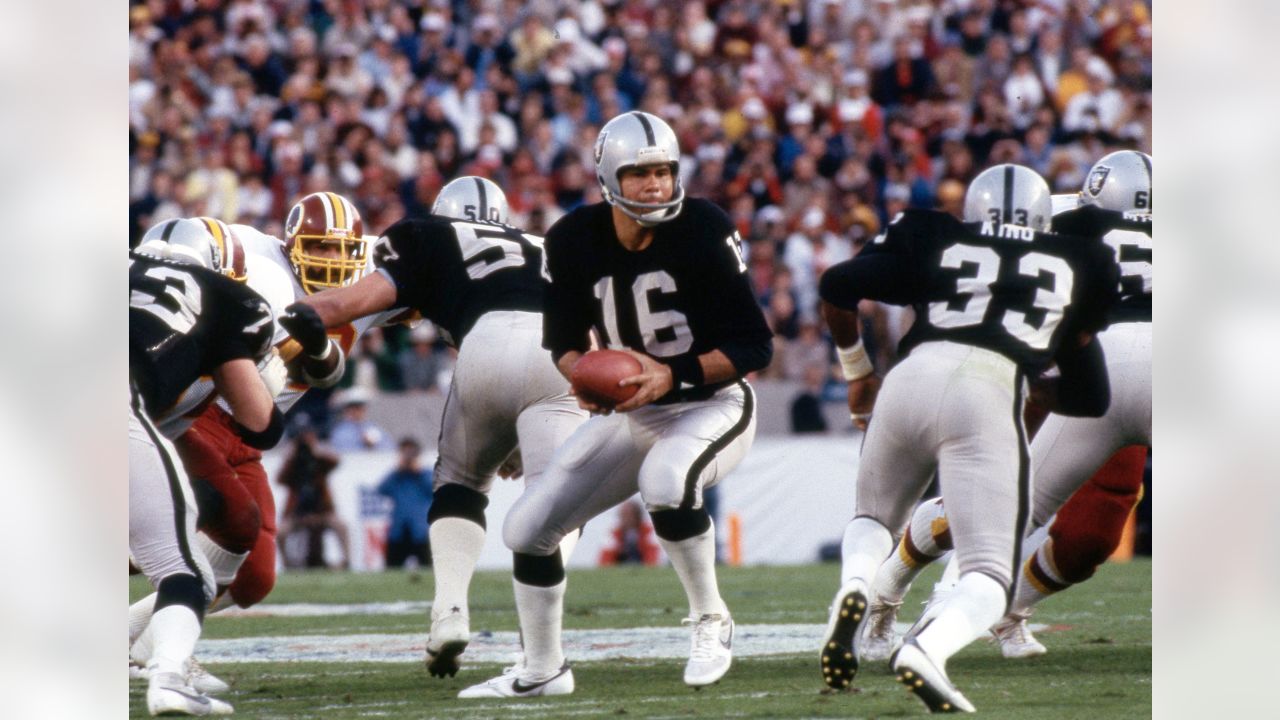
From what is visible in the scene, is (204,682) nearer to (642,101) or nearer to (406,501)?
(406,501)

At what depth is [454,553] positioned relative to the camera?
198 inches

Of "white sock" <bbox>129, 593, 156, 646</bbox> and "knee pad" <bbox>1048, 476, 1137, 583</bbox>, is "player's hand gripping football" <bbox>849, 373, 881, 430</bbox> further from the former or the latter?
"white sock" <bbox>129, 593, 156, 646</bbox>

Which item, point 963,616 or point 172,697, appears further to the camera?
point 172,697

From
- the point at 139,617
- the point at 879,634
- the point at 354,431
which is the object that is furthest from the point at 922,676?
the point at 354,431

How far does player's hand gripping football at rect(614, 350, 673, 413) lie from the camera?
432 cm

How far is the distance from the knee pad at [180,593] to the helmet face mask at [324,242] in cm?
172

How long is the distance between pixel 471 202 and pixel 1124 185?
2098 mm

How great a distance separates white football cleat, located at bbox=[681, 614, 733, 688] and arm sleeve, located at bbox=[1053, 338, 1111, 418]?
107 cm

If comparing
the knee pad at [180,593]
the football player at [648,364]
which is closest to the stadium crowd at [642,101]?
the football player at [648,364]

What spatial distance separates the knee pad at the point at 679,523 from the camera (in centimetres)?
443

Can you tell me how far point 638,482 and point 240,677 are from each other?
4.88 feet

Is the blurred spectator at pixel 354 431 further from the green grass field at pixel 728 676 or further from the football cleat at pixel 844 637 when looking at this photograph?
the football cleat at pixel 844 637

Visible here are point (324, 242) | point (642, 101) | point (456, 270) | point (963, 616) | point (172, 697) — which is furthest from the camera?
point (642, 101)

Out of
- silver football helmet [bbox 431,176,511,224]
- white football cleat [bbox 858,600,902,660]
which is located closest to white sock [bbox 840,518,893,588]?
white football cleat [bbox 858,600,902,660]
